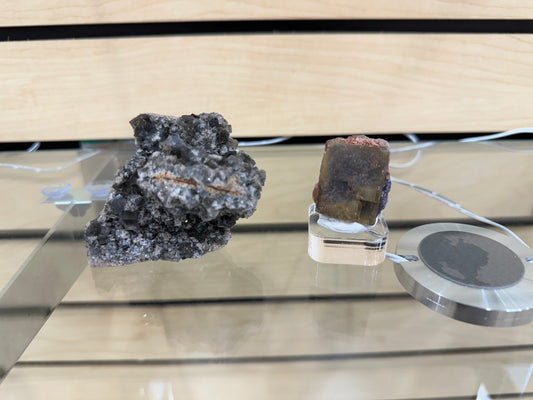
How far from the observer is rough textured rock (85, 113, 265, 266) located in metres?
0.61

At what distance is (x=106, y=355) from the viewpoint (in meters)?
0.58

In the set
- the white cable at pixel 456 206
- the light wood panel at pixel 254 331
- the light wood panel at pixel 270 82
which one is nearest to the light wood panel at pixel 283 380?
the light wood panel at pixel 254 331

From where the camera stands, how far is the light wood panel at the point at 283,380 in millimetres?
542

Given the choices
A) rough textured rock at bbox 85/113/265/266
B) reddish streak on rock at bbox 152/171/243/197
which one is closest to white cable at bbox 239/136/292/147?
rough textured rock at bbox 85/113/265/266

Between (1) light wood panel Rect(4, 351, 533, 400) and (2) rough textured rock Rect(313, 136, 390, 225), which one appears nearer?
(1) light wood panel Rect(4, 351, 533, 400)

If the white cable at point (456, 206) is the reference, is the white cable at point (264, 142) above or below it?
above

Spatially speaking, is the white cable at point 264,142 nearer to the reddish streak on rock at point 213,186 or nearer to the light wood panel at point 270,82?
the light wood panel at point 270,82

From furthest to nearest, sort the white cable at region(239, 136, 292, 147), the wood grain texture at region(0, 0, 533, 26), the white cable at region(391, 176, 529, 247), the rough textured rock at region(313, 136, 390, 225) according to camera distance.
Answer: the white cable at region(239, 136, 292, 147), the wood grain texture at region(0, 0, 533, 26), the white cable at region(391, 176, 529, 247), the rough textured rock at region(313, 136, 390, 225)

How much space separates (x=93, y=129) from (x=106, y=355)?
0.67 metres

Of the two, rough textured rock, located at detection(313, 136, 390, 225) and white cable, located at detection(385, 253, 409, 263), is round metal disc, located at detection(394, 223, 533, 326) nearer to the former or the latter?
white cable, located at detection(385, 253, 409, 263)

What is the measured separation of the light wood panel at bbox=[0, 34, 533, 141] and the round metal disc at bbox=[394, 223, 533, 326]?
0.43 m

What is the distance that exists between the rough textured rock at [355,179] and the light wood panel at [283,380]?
0.23 m

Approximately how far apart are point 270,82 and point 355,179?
47 centimetres

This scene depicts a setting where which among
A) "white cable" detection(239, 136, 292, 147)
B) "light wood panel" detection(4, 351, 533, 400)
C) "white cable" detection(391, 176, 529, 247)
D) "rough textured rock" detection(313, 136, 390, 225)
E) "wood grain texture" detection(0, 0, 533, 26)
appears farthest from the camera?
"white cable" detection(239, 136, 292, 147)
